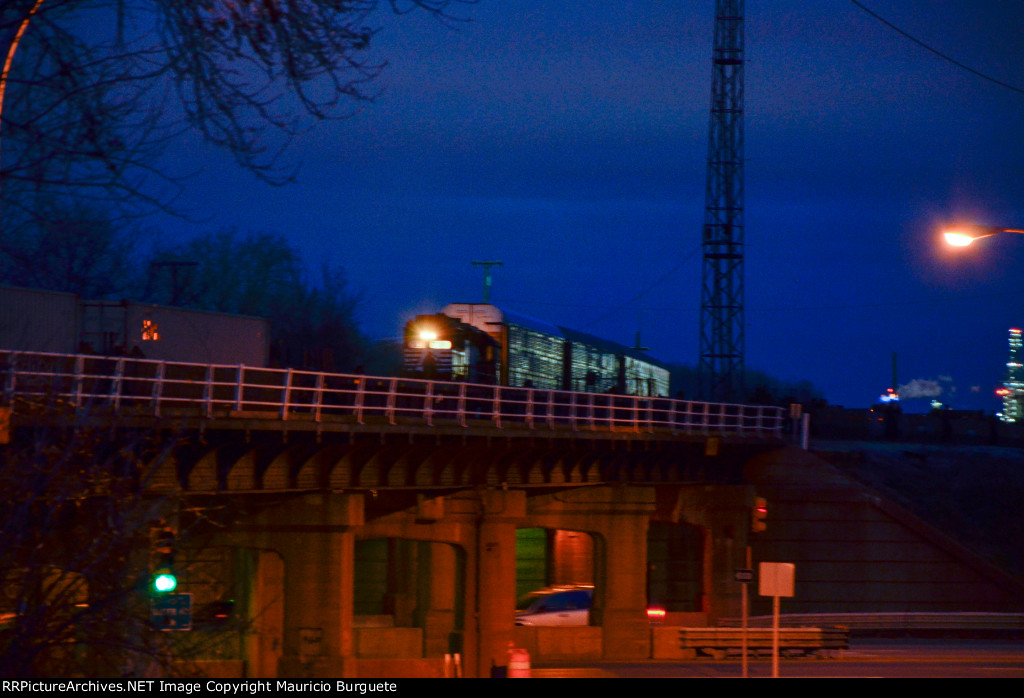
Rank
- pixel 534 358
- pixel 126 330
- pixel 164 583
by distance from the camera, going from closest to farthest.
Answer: pixel 164 583, pixel 126 330, pixel 534 358

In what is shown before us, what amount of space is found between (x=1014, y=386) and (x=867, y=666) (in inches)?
5425

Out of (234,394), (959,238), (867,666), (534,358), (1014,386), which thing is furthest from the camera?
(1014,386)

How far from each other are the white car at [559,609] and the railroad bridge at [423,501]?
0.93 metres

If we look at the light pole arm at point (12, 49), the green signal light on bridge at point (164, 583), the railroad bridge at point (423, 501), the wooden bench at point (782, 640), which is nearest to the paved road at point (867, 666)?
the wooden bench at point (782, 640)

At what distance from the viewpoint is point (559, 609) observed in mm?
38531

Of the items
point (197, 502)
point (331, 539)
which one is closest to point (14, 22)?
point (197, 502)

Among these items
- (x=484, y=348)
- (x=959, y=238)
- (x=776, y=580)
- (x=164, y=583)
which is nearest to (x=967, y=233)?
(x=959, y=238)

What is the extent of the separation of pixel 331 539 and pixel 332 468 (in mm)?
3181

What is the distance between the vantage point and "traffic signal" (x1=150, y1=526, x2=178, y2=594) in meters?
10.4

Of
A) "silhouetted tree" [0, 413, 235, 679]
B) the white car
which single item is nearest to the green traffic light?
"silhouetted tree" [0, 413, 235, 679]

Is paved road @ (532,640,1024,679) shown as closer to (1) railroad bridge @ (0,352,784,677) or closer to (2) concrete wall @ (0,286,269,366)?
(1) railroad bridge @ (0,352,784,677)

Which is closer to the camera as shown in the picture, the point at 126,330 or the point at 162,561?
the point at 162,561

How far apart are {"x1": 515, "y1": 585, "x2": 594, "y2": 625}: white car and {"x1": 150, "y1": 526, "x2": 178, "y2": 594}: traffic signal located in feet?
83.8

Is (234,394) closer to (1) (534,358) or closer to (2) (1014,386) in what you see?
(1) (534,358)
